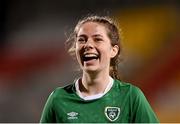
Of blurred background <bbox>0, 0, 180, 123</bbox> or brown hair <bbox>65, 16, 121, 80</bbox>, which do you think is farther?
blurred background <bbox>0, 0, 180, 123</bbox>

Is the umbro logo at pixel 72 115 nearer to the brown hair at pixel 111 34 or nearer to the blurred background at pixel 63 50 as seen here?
the brown hair at pixel 111 34

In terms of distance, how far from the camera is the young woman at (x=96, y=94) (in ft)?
3.46

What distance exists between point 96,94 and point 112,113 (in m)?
0.07

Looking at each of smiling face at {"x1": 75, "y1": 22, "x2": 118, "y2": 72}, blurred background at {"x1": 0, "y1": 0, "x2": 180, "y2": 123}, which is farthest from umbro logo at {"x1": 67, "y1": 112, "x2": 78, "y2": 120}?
blurred background at {"x1": 0, "y1": 0, "x2": 180, "y2": 123}

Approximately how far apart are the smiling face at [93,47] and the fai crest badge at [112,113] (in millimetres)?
111

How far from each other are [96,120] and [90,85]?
10cm

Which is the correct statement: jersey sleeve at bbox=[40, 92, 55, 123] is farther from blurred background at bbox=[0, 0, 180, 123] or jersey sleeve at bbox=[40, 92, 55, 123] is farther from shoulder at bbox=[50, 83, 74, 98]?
blurred background at bbox=[0, 0, 180, 123]

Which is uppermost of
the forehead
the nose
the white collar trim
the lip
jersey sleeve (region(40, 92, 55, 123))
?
the forehead

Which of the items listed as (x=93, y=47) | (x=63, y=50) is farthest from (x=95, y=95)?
(x=63, y=50)

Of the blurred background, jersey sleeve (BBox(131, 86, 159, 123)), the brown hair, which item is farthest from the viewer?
the blurred background

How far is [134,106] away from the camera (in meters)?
1.05

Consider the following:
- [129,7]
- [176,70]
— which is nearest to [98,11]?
[129,7]

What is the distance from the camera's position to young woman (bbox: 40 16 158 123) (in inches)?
41.5

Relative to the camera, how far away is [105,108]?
1.07 meters
